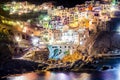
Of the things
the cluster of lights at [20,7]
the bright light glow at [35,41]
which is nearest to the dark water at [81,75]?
the bright light glow at [35,41]

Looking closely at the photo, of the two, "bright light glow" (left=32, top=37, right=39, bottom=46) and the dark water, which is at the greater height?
"bright light glow" (left=32, top=37, right=39, bottom=46)

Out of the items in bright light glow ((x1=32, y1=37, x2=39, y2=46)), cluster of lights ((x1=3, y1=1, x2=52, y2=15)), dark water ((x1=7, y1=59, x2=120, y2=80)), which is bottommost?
dark water ((x1=7, y1=59, x2=120, y2=80))

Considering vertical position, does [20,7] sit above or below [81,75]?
above

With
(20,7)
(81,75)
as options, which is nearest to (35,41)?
(20,7)

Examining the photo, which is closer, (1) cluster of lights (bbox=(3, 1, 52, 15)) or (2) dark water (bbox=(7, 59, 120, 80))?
(2) dark water (bbox=(7, 59, 120, 80))

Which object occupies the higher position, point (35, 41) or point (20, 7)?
point (20, 7)

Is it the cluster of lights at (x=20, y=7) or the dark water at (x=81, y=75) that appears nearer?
the dark water at (x=81, y=75)

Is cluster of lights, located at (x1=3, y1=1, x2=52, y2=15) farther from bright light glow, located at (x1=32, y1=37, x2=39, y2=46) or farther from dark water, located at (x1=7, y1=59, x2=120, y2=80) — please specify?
dark water, located at (x1=7, y1=59, x2=120, y2=80)

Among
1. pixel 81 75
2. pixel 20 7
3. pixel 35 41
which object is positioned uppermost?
pixel 20 7

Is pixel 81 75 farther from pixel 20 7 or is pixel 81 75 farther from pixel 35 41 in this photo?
pixel 20 7

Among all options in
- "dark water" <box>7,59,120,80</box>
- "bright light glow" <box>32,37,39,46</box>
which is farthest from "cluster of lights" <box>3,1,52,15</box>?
"dark water" <box>7,59,120,80</box>

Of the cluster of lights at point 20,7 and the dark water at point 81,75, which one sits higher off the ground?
the cluster of lights at point 20,7

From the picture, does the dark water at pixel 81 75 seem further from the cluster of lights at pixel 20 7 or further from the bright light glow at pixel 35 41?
the cluster of lights at pixel 20 7
